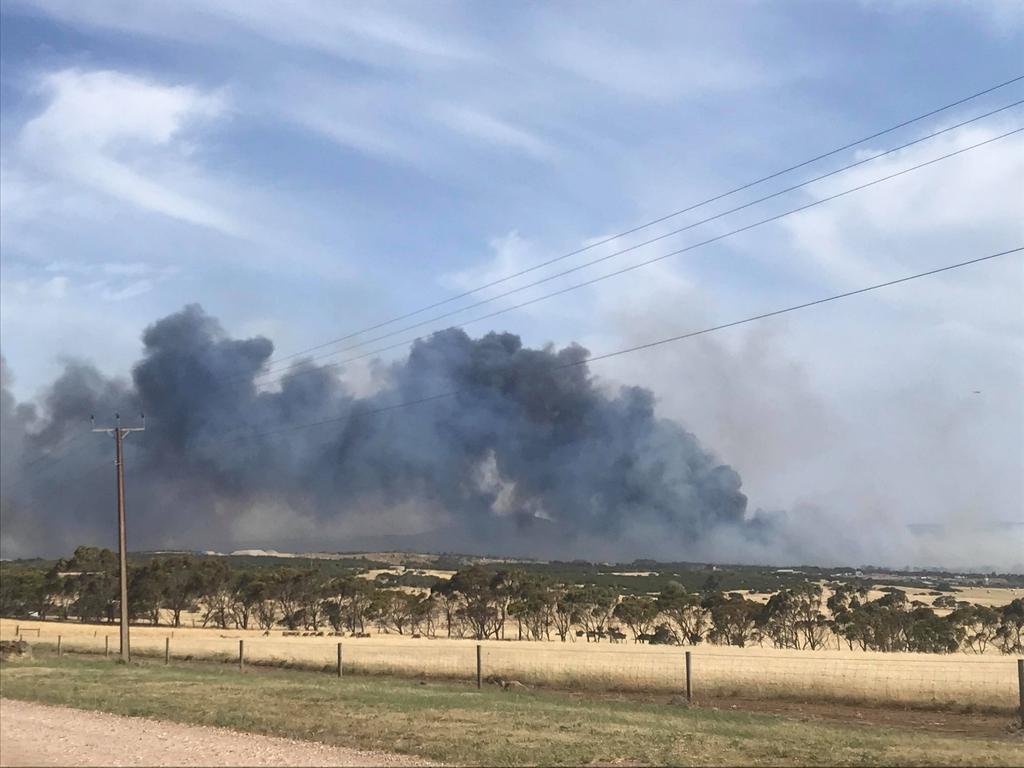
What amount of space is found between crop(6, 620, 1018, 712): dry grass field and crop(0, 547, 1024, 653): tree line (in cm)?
1720

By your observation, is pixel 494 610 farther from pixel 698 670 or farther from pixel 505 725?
pixel 505 725

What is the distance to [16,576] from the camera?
331 ft

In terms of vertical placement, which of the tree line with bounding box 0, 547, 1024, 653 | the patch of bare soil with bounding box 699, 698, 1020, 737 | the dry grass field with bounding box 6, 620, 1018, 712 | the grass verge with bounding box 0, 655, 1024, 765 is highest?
the grass verge with bounding box 0, 655, 1024, 765

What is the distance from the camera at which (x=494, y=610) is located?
80688mm

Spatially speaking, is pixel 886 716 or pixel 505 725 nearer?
pixel 505 725

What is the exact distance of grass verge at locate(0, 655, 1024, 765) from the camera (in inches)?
613

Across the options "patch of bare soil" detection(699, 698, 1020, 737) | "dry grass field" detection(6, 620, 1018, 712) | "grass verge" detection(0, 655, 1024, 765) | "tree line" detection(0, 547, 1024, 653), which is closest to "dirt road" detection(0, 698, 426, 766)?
"grass verge" detection(0, 655, 1024, 765)

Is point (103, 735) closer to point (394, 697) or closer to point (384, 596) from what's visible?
point (394, 697)

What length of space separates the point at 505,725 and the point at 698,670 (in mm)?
20645

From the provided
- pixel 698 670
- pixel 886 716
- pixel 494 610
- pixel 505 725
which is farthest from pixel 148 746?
pixel 494 610

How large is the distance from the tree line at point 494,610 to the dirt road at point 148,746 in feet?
168

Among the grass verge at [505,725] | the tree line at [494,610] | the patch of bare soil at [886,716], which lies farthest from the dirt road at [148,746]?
the tree line at [494,610]

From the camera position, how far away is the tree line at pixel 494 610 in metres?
65.3

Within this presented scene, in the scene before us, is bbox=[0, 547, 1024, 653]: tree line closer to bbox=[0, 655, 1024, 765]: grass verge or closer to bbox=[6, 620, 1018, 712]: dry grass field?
→ bbox=[6, 620, 1018, 712]: dry grass field
